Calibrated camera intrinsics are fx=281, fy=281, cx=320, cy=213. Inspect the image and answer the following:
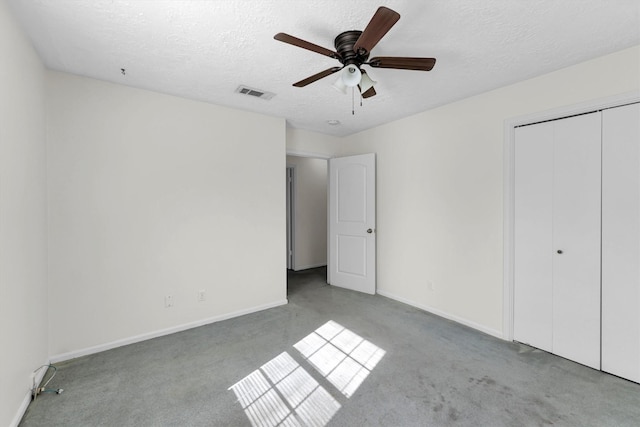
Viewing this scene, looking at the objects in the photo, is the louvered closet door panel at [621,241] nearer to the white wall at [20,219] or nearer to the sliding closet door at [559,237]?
the sliding closet door at [559,237]

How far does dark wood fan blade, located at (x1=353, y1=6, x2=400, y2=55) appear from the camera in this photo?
132 centimetres

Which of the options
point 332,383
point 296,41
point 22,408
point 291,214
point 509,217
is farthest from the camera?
point 291,214

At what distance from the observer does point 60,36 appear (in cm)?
188

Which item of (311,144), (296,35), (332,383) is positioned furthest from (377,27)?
(311,144)

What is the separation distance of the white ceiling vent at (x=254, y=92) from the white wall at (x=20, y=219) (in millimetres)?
1470

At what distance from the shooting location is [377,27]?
1433 millimetres

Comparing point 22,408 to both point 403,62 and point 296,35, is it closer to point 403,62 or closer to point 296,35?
point 296,35

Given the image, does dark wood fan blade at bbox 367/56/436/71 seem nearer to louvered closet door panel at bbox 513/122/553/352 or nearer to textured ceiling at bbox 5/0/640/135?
textured ceiling at bbox 5/0/640/135

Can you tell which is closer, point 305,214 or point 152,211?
point 152,211

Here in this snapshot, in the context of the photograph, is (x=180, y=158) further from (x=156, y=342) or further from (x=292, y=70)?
(x=156, y=342)

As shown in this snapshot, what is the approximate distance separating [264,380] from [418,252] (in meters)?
2.33

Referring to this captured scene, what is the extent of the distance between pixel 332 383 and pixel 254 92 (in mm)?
2665

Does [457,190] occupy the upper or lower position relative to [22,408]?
upper

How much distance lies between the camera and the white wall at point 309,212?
558 centimetres
